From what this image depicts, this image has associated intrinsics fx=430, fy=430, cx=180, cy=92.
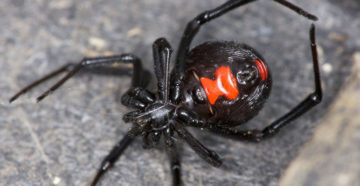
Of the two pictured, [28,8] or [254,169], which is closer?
[254,169]

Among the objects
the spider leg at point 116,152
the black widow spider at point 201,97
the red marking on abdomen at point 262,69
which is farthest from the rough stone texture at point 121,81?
the red marking on abdomen at point 262,69

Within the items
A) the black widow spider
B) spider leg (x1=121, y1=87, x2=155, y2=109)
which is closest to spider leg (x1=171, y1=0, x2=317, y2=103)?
the black widow spider

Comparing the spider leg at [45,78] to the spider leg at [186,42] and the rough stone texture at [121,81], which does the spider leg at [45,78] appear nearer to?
the rough stone texture at [121,81]

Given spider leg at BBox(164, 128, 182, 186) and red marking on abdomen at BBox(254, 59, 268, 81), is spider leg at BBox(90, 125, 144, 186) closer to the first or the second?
spider leg at BBox(164, 128, 182, 186)

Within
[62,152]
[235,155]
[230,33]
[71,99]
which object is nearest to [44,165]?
[62,152]

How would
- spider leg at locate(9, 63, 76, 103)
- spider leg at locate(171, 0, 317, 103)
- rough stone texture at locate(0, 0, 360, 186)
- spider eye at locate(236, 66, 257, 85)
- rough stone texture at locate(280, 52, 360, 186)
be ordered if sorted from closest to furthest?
rough stone texture at locate(280, 52, 360, 186) → spider eye at locate(236, 66, 257, 85) → spider leg at locate(171, 0, 317, 103) → rough stone texture at locate(0, 0, 360, 186) → spider leg at locate(9, 63, 76, 103)

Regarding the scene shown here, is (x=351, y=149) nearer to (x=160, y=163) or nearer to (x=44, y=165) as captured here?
(x=160, y=163)
